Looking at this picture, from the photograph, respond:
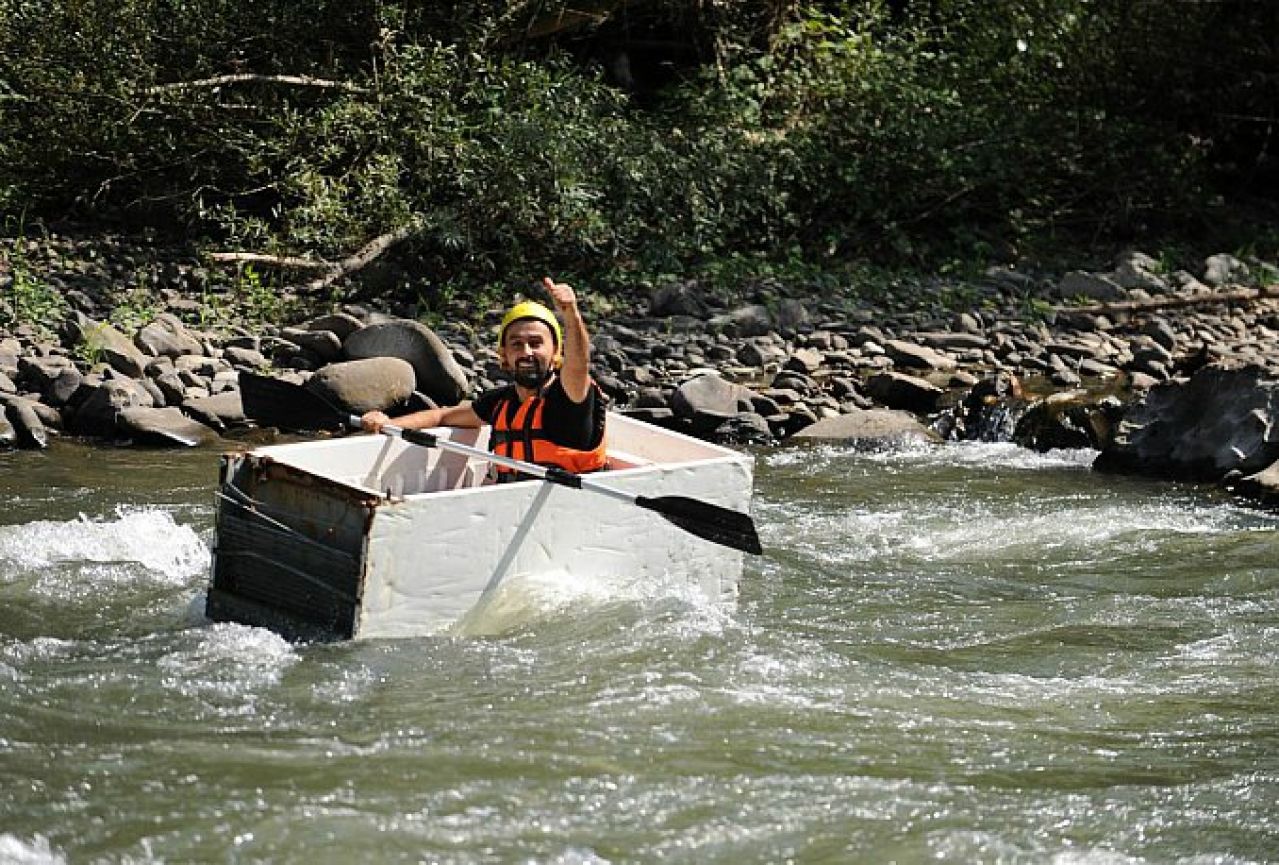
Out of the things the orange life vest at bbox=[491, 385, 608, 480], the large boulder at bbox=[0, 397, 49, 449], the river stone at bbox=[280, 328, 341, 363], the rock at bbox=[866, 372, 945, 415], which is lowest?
the large boulder at bbox=[0, 397, 49, 449]

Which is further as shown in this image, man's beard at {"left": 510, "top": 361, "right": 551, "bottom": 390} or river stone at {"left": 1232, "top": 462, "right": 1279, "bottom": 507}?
river stone at {"left": 1232, "top": 462, "right": 1279, "bottom": 507}

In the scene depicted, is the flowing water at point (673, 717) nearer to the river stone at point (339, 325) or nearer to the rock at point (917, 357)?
the river stone at point (339, 325)

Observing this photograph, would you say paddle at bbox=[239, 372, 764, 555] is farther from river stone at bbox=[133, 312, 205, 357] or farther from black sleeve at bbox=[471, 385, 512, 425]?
river stone at bbox=[133, 312, 205, 357]

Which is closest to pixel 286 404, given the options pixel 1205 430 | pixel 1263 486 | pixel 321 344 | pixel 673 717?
pixel 673 717

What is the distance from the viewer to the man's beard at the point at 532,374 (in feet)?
20.9

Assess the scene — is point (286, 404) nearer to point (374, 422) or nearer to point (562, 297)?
point (374, 422)

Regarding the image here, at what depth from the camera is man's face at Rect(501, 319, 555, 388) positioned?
635 centimetres

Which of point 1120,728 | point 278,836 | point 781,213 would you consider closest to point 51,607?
point 278,836

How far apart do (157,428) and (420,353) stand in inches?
66.2

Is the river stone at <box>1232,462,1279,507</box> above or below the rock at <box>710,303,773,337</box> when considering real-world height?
below

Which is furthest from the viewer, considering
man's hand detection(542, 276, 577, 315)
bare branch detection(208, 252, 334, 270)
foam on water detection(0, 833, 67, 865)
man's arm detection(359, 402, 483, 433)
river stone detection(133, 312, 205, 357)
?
bare branch detection(208, 252, 334, 270)

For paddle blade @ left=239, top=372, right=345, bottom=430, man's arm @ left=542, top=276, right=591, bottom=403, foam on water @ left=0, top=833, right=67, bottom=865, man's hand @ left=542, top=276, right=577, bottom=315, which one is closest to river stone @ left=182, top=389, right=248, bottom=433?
paddle blade @ left=239, top=372, right=345, bottom=430

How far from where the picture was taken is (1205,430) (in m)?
9.45

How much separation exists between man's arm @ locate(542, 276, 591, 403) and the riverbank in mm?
3914
